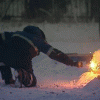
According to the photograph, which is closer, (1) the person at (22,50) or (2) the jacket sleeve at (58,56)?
(2) the jacket sleeve at (58,56)

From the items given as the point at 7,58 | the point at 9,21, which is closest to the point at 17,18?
the point at 9,21

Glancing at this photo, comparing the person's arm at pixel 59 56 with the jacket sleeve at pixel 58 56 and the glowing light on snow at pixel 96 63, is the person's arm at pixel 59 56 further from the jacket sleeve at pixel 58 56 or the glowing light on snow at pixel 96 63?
the glowing light on snow at pixel 96 63

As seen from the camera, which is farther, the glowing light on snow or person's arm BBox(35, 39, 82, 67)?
the glowing light on snow

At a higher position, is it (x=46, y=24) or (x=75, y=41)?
(x=46, y=24)

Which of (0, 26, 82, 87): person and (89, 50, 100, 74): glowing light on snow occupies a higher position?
(0, 26, 82, 87): person

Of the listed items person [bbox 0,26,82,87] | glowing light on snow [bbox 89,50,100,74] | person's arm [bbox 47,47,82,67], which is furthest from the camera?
glowing light on snow [bbox 89,50,100,74]

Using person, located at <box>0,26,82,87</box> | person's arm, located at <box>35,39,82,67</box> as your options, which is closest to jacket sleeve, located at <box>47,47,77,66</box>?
person's arm, located at <box>35,39,82,67</box>

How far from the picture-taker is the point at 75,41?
31.0ft

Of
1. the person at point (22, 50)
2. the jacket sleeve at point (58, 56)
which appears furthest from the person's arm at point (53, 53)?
the person at point (22, 50)

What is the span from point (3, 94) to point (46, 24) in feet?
19.8

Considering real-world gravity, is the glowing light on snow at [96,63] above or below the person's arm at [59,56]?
below

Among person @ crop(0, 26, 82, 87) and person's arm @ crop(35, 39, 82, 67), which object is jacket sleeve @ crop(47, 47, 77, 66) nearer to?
person's arm @ crop(35, 39, 82, 67)

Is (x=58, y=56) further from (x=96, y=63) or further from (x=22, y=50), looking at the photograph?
(x=96, y=63)

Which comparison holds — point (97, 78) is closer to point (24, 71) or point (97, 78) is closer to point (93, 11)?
point (24, 71)
